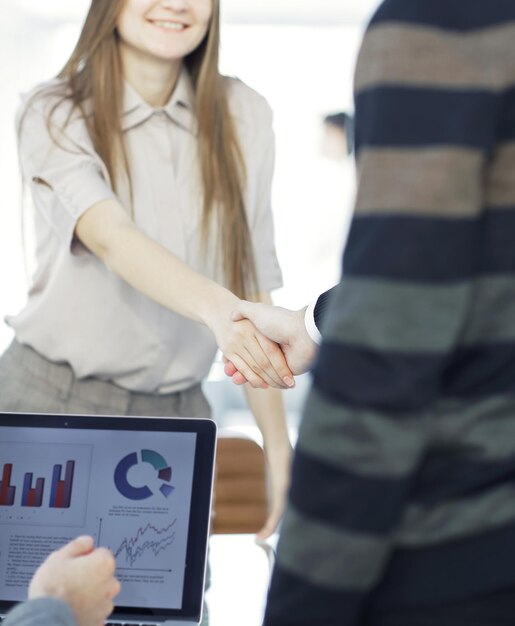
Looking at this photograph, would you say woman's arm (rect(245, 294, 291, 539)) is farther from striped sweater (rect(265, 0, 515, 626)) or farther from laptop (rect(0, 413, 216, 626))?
striped sweater (rect(265, 0, 515, 626))

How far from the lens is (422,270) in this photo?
655 mm

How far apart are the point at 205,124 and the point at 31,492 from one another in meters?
0.75

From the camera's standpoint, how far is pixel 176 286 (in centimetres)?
148

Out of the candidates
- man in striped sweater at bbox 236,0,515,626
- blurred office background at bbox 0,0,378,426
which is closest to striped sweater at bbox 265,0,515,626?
man in striped sweater at bbox 236,0,515,626

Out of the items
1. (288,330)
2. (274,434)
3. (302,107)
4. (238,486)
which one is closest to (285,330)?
(288,330)

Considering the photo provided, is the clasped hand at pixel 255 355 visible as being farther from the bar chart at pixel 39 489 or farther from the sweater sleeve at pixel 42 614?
the sweater sleeve at pixel 42 614

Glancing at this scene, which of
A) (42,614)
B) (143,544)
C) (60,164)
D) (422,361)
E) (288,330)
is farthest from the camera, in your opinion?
(60,164)

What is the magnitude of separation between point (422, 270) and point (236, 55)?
17.5ft

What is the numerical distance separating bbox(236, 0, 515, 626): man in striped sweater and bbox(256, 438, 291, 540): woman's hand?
2.87 ft

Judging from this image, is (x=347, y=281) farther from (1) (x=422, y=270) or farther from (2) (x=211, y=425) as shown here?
(2) (x=211, y=425)

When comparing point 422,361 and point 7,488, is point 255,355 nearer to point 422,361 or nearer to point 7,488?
point 7,488

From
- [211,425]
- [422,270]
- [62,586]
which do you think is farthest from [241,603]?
[422,270]

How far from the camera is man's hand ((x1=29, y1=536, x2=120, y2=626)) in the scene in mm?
847

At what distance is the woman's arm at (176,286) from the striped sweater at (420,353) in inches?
27.9
